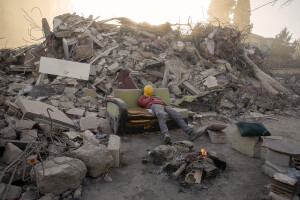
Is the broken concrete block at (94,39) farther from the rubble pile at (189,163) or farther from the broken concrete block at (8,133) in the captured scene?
the rubble pile at (189,163)

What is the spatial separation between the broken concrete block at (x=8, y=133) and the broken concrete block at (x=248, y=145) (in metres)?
4.14

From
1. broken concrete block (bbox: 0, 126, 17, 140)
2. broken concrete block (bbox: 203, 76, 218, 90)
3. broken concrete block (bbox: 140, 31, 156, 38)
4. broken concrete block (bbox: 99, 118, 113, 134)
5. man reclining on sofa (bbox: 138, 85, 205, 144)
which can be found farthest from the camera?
broken concrete block (bbox: 140, 31, 156, 38)

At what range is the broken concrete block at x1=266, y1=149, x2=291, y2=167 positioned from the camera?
3043mm

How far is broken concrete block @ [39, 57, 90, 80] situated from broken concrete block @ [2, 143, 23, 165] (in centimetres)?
538

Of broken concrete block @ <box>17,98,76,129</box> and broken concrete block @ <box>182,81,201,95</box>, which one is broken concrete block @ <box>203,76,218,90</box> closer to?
broken concrete block @ <box>182,81,201,95</box>

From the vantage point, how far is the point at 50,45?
9.53m

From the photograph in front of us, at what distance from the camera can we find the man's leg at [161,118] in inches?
175

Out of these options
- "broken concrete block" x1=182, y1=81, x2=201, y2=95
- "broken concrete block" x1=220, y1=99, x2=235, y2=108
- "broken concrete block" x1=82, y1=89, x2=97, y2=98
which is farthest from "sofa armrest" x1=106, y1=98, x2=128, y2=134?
"broken concrete block" x1=220, y1=99, x2=235, y2=108

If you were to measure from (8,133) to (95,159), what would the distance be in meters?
1.48

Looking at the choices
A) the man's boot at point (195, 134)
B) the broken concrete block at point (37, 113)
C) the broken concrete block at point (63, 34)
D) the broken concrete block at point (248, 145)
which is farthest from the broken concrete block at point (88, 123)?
the broken concrete block at point (63, 34)

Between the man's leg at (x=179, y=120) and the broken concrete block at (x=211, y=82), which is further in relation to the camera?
the broken concrete block at (x=211, y=82)

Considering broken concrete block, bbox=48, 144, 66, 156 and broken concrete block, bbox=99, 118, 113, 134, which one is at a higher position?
broken concrete block, bbox=48, 144, 66, 156

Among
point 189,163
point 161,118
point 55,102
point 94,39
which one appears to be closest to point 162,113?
point 161,118

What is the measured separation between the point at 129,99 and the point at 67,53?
538 cm
